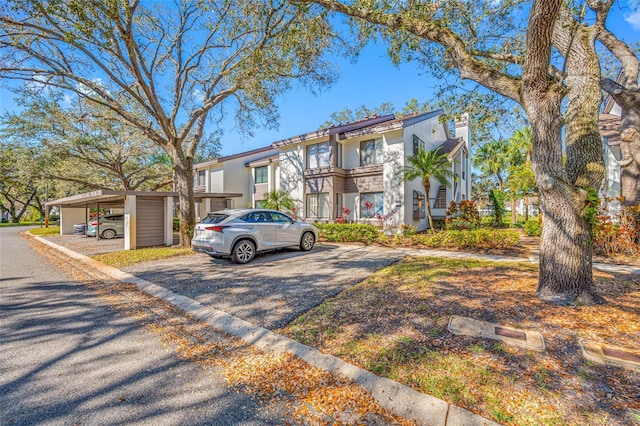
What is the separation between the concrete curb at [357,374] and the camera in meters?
2.20

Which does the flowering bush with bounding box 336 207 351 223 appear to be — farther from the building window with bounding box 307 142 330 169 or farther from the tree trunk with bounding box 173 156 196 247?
the tree trunk with bounding box 173 156 196 247

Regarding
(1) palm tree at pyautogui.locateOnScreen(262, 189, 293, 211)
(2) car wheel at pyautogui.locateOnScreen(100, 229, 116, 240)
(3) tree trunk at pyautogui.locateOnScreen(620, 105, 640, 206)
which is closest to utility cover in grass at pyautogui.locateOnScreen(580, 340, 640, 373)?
(3) tree trunk at pyautogui.locateOnScreen(620, 105, 640, 206)

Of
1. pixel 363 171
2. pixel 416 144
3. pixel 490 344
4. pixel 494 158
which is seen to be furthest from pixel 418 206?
pixel 494 158

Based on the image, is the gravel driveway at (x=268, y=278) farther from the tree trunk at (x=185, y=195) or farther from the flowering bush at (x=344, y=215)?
the flowering bush at (x=344, y=215)

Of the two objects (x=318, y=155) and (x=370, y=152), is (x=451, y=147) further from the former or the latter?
(x=318, y=155)

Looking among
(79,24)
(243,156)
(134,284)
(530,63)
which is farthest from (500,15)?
(243,156)

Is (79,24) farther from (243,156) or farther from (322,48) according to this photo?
(243,156)

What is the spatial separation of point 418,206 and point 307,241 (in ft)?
27.6

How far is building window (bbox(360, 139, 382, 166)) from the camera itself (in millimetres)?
15664

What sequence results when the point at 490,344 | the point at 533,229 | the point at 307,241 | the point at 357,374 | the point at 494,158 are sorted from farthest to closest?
the point at 494,158
the point at 533,229
the point at 307,241
the point at 490,344
the point at 357,374

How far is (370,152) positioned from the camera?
1611 centimetres

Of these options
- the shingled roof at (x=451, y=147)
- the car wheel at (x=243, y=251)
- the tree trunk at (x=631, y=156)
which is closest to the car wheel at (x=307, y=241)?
the car wheel at (x=243, y=251)

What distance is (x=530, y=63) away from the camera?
171 inches

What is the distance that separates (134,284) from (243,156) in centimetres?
1739
